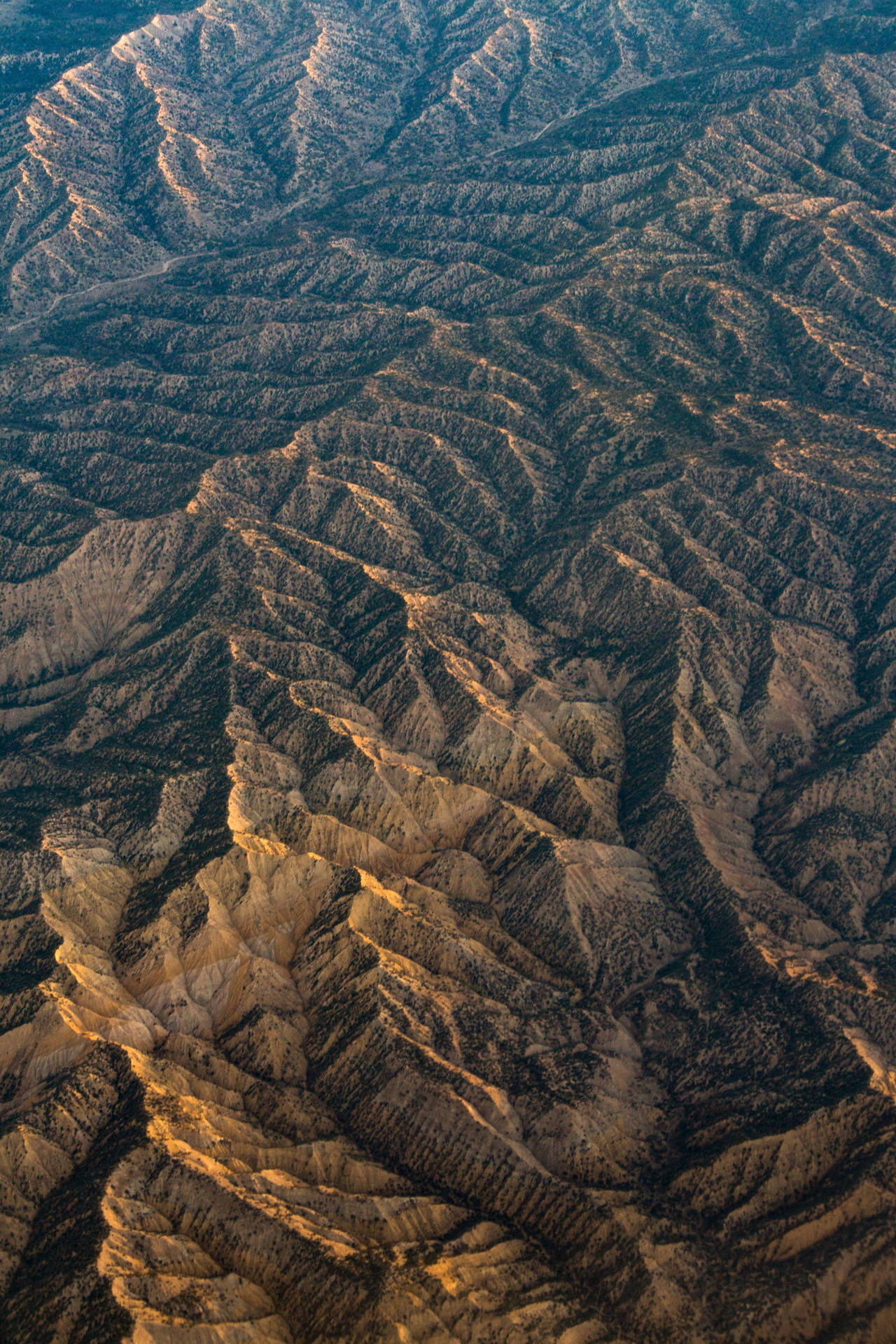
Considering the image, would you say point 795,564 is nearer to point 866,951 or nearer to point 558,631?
point 558,631

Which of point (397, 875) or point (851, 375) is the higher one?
point (851, 375)

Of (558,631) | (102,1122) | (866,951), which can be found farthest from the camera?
(558,631)

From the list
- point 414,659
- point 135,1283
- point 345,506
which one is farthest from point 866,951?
point 345,506

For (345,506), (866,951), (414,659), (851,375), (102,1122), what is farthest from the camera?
(851,375)

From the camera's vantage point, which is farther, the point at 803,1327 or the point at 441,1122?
the point at 441,1122

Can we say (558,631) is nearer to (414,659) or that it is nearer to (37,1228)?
(414,659)

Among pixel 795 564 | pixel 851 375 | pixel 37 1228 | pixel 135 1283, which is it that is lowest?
pixel 37 1228

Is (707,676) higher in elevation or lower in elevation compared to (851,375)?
lower

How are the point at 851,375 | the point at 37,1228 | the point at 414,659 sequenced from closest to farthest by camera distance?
the point at 37,1228 → the point at 414,659 → the point at 851,375

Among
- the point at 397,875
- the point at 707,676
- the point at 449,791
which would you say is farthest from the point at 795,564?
the point at 397,875
